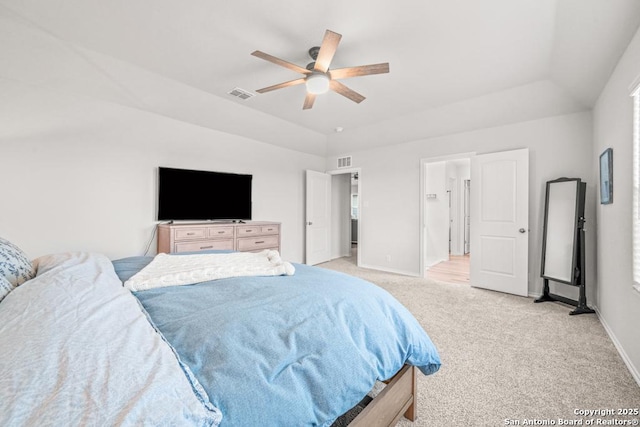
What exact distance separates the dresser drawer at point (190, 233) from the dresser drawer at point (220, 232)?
0.32ft

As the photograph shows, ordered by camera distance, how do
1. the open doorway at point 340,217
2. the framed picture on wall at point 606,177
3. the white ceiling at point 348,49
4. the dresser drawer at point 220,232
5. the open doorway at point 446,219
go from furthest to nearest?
Result: the open doorway at point 340,217, the open doorway at point 446,219, the dresser drawer at point 220,232, the framed picture on wall at point 606,177, the white ceiling at point 348,49

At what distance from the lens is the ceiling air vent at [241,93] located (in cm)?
335

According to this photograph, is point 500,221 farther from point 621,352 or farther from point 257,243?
point 257,243

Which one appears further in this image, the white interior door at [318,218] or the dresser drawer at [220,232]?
the white interior door at [318,218]

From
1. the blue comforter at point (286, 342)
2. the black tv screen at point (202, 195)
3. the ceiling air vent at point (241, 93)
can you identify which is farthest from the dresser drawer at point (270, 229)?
the blue comforter at point (286, 342)

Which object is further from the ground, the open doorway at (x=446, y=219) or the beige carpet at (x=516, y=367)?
A: the open doorway at (x=446, y=219)

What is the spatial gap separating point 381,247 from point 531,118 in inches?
117

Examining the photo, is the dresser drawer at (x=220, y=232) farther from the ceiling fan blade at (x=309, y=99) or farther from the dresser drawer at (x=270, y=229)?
the ceiling fan blade at (x=309, y=99)

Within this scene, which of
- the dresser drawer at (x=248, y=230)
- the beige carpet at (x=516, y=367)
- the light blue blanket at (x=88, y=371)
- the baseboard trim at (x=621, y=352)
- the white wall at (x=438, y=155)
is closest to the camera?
the light blue blanket at (x=88, y=371)

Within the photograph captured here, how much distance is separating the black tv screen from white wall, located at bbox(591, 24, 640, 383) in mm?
4311

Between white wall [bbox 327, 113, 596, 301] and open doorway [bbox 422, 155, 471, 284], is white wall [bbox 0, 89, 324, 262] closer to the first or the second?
white wall [bbox 327, 113, 596, 301]

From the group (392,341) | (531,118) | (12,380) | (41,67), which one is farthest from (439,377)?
(41,67)

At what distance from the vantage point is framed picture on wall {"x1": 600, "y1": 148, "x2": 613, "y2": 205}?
92.7 inches

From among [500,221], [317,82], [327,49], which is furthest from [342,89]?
[500,221]
